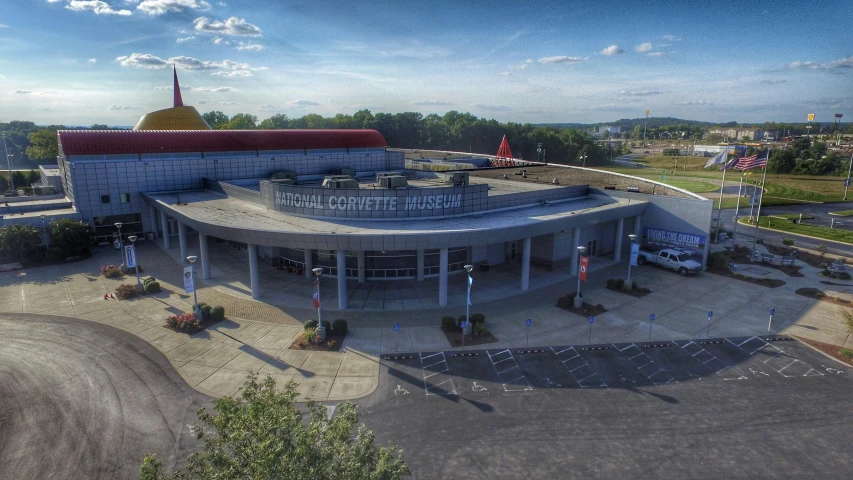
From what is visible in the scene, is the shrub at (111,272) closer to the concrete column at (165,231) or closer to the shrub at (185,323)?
the concrete column at (165,231)

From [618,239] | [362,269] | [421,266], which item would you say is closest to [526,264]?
[421,266]

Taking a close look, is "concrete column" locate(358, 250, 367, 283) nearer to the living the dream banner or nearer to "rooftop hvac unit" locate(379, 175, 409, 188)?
"rooftop hvac unit" locate(379, 175, 409, 188)

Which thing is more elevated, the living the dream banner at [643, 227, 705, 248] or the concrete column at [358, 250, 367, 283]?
the living the dream banner at [643, 227, 705, 248]

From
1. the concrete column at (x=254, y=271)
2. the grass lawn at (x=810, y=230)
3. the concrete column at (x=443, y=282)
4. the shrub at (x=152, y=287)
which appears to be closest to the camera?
the concrete column at (x=443, y=282)

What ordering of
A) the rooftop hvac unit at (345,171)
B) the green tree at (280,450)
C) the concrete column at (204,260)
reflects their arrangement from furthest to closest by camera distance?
the rooftop hvac unit at (345,171) < the concrete column at (204,260) < the green tree at (280,450)

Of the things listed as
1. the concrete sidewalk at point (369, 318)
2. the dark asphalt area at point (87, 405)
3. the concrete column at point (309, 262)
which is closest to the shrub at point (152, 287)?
the concrete sidewalk at point (369, 318)

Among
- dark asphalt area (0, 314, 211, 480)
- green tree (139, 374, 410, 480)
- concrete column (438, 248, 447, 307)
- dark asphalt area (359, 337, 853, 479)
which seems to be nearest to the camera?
green tree (139, 374, 410, 480)

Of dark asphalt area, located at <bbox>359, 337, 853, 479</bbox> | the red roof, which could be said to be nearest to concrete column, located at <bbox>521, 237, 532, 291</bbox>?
dark asphalt area, located at <bbox>359, 337, 853, 479</bbox>
